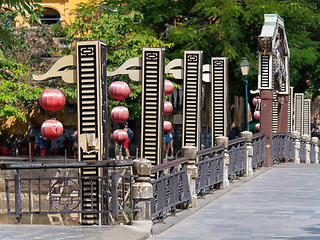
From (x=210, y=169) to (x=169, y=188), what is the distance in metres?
3.55

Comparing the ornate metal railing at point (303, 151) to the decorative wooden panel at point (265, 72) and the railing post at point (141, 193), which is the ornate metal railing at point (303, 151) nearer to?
the decorative wooden panel at point (265, 72)

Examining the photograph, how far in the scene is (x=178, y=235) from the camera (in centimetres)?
936

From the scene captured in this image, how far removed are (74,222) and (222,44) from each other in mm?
12646

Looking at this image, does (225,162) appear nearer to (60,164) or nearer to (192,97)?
(192,97)

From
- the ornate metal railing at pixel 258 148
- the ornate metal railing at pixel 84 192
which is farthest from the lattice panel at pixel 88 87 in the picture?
the ornate metal railing at pixel 258 148

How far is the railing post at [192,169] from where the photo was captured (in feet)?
40.1

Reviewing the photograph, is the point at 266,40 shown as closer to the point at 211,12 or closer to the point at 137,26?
the point at 211,12

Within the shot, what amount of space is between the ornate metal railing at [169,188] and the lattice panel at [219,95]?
6.73m

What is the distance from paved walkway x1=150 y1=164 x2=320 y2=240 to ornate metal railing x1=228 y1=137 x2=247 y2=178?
685 millimetres

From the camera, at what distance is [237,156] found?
17094mm

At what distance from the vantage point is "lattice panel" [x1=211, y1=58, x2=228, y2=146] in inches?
724

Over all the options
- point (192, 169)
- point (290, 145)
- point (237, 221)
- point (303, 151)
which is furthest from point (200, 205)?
point (303, 151)

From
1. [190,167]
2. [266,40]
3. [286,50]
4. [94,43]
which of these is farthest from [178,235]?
[286,50]

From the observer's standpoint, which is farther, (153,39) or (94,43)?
(153,39)
